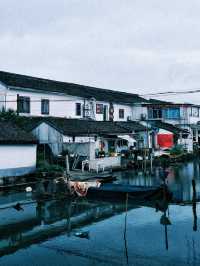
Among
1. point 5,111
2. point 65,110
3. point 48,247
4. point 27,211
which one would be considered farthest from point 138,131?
point 48,247

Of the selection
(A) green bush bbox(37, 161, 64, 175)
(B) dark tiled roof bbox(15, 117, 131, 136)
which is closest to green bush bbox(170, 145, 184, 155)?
(B) dark tiled roof bbox(15, 117, 131, 136)

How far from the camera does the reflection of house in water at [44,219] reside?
16.5 meters

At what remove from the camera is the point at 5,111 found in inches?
1451

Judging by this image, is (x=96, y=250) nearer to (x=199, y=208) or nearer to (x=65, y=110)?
(x=199, y=208)

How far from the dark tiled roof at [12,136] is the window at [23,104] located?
661 cm

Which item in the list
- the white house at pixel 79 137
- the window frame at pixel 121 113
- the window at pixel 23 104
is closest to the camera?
the white house at pixel 79 137

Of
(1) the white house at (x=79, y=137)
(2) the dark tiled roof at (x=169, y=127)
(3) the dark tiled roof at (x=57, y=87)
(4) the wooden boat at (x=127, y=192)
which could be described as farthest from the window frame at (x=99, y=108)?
(4) the wooden boat at (x=127, y=192)

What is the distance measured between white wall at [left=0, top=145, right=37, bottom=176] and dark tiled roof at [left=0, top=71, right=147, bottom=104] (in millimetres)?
9063

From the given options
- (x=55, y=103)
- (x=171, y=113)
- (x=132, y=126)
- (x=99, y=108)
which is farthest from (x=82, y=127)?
(x=171, y=113)

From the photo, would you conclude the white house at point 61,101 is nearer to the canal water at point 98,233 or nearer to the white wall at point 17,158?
the white wall at point 17,158

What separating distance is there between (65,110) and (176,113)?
779 inches

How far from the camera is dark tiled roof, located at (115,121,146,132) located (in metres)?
46.2

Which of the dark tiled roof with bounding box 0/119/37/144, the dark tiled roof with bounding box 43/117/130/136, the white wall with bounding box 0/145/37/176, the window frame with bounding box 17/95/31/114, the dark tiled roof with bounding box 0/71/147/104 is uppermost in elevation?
the dark tiled roof with bounding box 0/71/147/104

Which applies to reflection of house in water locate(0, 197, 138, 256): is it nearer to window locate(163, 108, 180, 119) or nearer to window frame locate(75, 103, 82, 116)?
window frame locate(75, 103, 82, 116)
